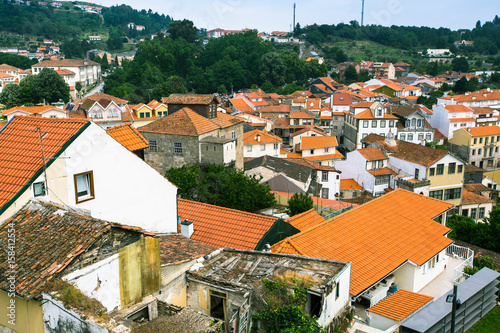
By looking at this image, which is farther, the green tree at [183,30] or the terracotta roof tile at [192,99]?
the green tree at [183,30]

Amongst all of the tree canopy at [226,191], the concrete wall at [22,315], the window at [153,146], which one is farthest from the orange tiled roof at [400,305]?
the window at [153,146]

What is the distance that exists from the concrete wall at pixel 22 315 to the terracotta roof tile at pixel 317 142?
4753 centimetres

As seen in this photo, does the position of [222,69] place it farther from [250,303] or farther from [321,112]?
[250,303]

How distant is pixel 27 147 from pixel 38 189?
1313 millimetres

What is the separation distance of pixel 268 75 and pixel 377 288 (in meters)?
99.2

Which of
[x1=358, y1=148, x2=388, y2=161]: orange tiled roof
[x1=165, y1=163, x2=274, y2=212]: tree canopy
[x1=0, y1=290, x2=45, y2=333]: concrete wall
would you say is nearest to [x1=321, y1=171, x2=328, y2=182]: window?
[x1=358, y1=148, x2=388, y2=161]: orange tiled roof

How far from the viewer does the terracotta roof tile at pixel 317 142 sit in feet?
176

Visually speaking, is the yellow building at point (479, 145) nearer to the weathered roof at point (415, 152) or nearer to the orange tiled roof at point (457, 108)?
the orange tiled roof at point (457, 108)

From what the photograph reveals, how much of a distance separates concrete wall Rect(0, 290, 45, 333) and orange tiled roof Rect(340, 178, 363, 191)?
38887 millimetres

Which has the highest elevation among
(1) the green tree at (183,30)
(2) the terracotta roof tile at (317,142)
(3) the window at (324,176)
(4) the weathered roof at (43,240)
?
(1) the green tree at (183,30)

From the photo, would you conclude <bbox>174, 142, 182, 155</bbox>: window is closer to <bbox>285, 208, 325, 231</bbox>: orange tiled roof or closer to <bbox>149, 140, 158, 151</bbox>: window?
<bbox>149, 140, 158, 151</bbox>: window

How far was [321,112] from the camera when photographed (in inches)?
2886

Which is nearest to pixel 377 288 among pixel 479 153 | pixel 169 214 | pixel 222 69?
pixel 169 214

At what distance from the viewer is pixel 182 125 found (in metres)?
30.9
